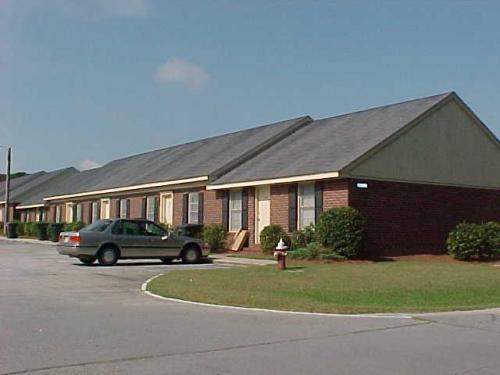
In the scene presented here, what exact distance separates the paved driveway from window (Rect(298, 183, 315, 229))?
499 inches

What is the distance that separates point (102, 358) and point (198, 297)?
18.6ft

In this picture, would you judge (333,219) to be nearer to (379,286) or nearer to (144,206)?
(379,286)

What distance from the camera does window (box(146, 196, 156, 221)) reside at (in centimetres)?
3546

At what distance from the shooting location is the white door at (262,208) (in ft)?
88.7

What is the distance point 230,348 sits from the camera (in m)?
8.23

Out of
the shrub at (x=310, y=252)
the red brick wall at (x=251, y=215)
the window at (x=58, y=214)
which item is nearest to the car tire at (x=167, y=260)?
the shrub at (x=310, y=252)

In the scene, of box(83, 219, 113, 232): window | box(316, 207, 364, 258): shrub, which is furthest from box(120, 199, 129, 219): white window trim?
box(316, 207, 364, 258): shrub

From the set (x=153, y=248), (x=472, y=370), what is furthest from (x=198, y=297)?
(x=153, y=248)

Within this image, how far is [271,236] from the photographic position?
82.1 feet

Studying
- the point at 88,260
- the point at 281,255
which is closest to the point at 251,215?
the point at 88,260

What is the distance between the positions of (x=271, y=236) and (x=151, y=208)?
12.4 meters

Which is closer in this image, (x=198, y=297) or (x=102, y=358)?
(x=102, y=358)

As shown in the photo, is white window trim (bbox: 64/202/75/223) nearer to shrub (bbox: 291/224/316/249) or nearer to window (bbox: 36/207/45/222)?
window (bbox: 36/207/45/222)

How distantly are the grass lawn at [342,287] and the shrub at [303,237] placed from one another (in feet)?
11.3
